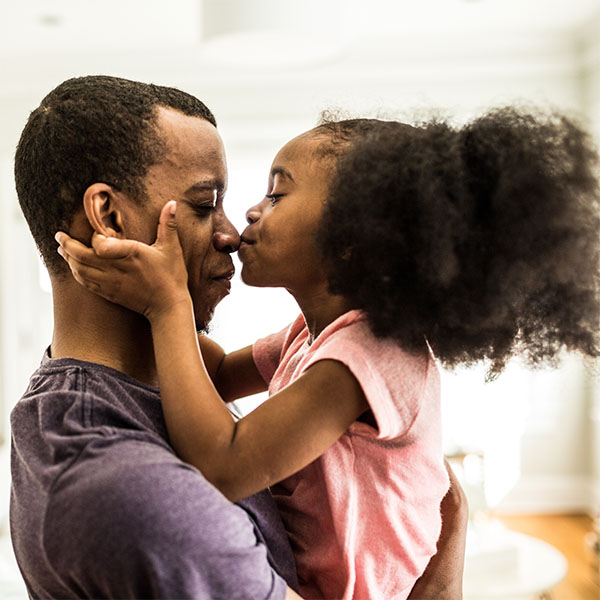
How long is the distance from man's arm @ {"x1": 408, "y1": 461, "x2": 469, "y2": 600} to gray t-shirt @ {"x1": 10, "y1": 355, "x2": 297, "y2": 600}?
1.12ft

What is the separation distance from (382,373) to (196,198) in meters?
0.34

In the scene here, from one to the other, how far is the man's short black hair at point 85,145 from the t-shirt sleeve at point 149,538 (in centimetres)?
38

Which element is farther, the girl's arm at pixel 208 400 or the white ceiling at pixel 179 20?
the white ceiling at pixel 179 20

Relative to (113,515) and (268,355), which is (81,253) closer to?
(113,515)

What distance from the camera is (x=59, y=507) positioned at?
750mm

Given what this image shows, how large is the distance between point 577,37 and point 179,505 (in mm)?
4858

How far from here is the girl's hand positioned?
92 centimetres

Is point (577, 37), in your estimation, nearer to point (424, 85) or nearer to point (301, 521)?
point (424, 85)

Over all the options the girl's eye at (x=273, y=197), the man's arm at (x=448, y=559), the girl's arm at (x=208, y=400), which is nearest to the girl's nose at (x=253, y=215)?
the girl's eye at (x=273, y=197)

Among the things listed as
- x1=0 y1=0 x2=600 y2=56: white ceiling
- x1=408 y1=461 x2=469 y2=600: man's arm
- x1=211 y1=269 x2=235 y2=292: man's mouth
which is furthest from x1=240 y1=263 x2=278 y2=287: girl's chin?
x1=0 y1=0 x2=600 y2=56: white ceiling

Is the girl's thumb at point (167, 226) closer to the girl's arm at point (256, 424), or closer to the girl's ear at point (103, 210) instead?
the girl's ear at point (103, 210)

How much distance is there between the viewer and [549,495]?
4992mm

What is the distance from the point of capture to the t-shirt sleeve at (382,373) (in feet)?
2.91

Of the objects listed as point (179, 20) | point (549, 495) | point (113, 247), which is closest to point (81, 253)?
point (113, 247)
